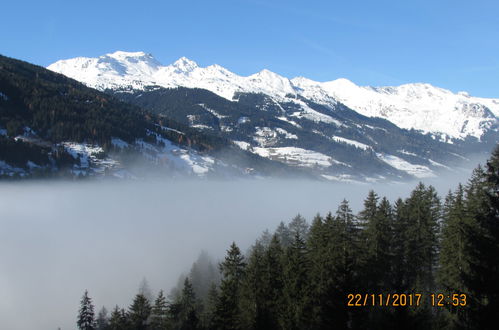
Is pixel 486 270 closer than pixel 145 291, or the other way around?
pixel 486 270

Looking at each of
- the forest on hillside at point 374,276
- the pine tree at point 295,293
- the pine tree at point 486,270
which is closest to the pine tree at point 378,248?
the forest on hillside at point 374,276

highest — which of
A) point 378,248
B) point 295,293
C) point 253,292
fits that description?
point 378,248

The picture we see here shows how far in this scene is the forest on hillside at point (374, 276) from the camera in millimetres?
28344

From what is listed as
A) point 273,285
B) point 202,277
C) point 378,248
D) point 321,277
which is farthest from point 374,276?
point 202,277

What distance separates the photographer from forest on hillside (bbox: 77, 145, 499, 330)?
1116 inches

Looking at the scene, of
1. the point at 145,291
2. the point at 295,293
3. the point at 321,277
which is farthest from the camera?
the point at 145,291

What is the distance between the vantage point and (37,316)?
111125mm

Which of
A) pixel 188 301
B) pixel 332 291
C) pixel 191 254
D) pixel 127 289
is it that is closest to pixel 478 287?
pixel 332 291

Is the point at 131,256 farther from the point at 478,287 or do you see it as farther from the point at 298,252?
the point at 478,287

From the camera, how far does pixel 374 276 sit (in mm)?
50531

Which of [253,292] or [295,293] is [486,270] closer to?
[295,293]

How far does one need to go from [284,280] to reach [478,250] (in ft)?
68.9
